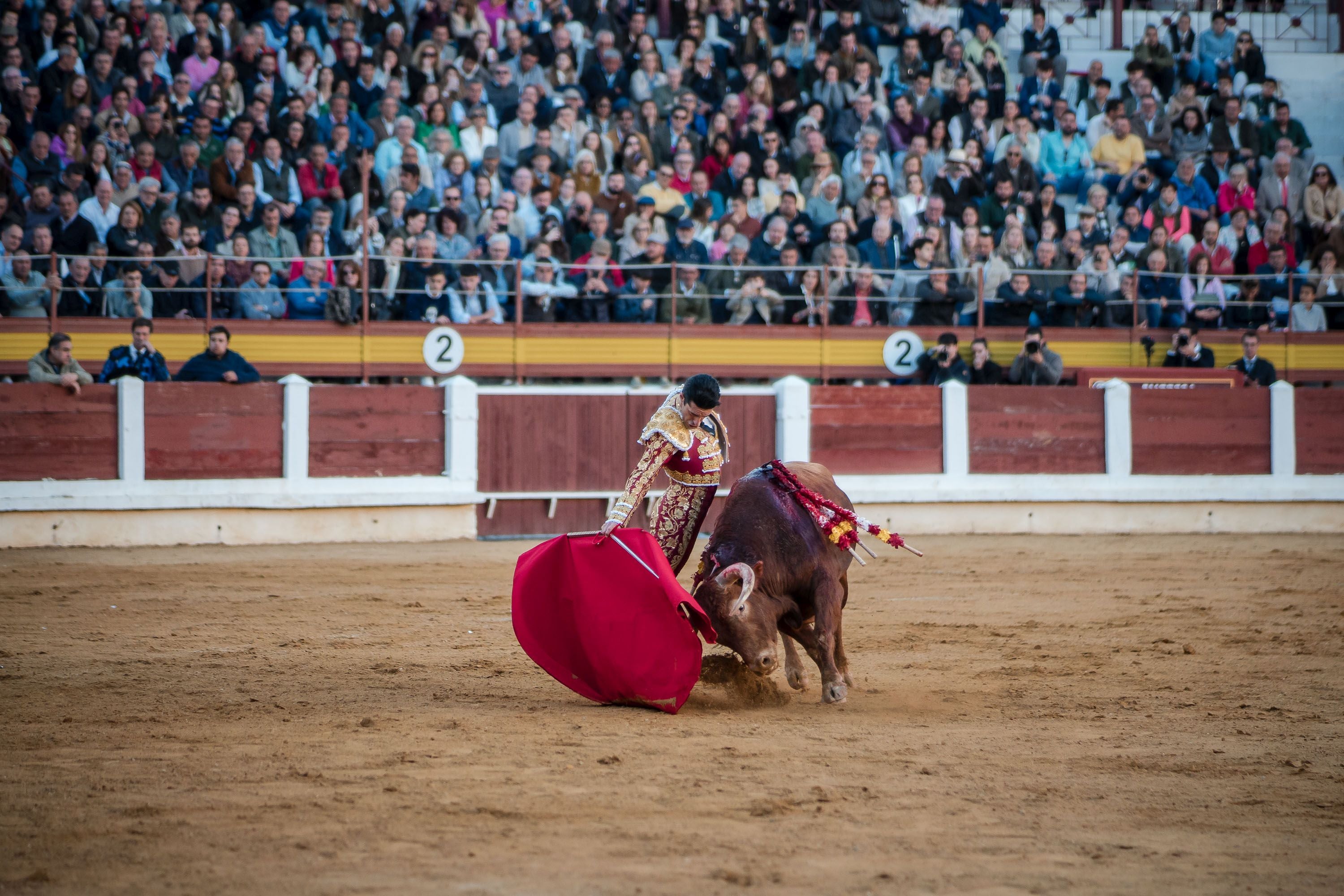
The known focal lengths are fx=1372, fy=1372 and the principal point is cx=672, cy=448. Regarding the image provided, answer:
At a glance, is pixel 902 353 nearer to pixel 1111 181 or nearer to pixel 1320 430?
pixel 1111 181

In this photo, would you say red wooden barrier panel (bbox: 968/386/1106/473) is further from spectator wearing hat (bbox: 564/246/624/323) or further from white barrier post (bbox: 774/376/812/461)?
spectator wearing hat (bbox: 564/246/624/323)

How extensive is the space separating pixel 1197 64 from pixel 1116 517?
18.4 ft

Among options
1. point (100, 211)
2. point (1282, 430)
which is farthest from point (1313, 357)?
point (100, 211)

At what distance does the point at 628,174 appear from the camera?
37.1 ft

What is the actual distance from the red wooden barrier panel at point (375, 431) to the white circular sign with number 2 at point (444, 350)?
19.3 inches

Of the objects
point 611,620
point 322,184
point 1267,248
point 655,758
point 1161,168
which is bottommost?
point 655,758

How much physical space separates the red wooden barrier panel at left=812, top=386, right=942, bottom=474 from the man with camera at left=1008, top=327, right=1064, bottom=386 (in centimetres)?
73

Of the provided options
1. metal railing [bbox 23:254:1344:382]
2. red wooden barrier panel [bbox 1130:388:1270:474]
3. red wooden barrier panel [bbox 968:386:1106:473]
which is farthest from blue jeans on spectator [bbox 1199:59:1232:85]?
red wooden barrier panel [bbox 968:386:1106:473]

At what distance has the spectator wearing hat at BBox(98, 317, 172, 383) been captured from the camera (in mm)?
9188

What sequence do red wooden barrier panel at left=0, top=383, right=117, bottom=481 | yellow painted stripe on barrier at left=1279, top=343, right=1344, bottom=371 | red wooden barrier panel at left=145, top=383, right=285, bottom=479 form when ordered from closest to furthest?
red wooden barrier panel at left=0, top=383, right=117, bottom=481 → red wooden barrier panel at left=145, top=383, right=285, bottom=479 → yellow painted stripe on barrier at left=1279, top=343, right=1344, bottom=371

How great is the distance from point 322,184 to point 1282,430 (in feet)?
25.6

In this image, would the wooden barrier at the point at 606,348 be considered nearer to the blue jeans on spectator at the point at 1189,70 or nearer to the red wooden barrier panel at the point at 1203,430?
the red wooden barrier panel at the point at 1203,430

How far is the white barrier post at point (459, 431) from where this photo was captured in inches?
390

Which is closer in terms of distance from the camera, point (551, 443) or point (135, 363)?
point (135, 363)
